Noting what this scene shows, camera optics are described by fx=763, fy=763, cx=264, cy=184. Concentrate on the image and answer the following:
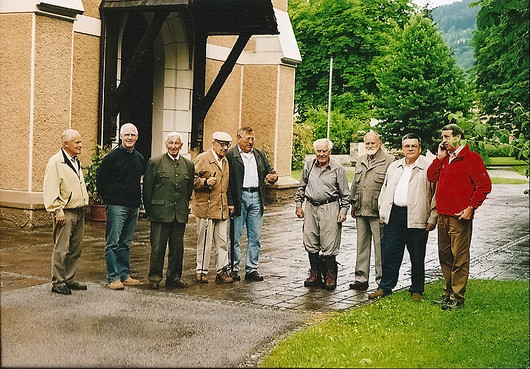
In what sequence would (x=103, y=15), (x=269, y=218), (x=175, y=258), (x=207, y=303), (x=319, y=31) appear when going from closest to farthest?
(x=207, y=303)
(x=175, y=258)
(x=103, y=15)
(x=269, y=218)
(x=319, y=31)

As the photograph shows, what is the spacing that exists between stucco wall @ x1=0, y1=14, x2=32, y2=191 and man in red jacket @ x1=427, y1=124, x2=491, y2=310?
7404 mm

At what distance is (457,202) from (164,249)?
11.2 feet

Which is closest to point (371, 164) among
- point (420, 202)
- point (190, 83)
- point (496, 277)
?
point (420, 202)

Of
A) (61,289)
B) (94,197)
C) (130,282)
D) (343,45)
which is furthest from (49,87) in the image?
(343,45)

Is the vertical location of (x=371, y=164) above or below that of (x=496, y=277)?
above

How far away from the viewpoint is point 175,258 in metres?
9.05

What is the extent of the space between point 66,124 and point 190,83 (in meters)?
4.43

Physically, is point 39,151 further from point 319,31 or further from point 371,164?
point 319,31

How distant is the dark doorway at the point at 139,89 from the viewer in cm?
1576

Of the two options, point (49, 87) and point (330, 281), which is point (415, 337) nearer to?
point (330, 281)

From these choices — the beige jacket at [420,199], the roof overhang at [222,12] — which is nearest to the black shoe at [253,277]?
the beige jacket at [420,199]

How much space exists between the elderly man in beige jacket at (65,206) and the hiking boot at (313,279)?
8.95 feet

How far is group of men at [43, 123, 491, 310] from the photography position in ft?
26.7

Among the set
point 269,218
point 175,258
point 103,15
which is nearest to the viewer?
point 175,258
